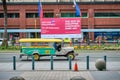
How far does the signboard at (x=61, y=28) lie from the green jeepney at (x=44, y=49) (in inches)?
597

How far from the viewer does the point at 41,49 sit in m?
33.5

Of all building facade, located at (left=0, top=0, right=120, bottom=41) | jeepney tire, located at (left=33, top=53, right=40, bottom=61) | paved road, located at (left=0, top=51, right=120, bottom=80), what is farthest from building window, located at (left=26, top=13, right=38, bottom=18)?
jeepney tire, located at (left=33, top=53, right=40, bottom=61)

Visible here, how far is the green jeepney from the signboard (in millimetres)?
15167

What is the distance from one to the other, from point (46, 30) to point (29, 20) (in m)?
34.4

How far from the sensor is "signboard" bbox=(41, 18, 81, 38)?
49.6 metres

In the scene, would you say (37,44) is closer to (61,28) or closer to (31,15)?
(61,28)

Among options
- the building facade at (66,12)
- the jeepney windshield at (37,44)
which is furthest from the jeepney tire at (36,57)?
the building facade at (66,12)

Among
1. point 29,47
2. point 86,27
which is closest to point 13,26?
point 86,27

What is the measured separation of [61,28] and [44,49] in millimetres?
17142

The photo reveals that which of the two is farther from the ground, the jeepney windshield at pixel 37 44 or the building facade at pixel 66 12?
the building facade at pixel 66 12

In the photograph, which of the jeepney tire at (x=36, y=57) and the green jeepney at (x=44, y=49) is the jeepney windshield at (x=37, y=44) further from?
the jeepney tire at (x=36, y=57)

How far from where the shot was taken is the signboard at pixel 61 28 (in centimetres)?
4956

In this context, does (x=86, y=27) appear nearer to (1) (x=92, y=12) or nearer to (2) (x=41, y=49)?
(1) (x=92, y=12)

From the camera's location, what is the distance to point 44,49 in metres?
33.6
